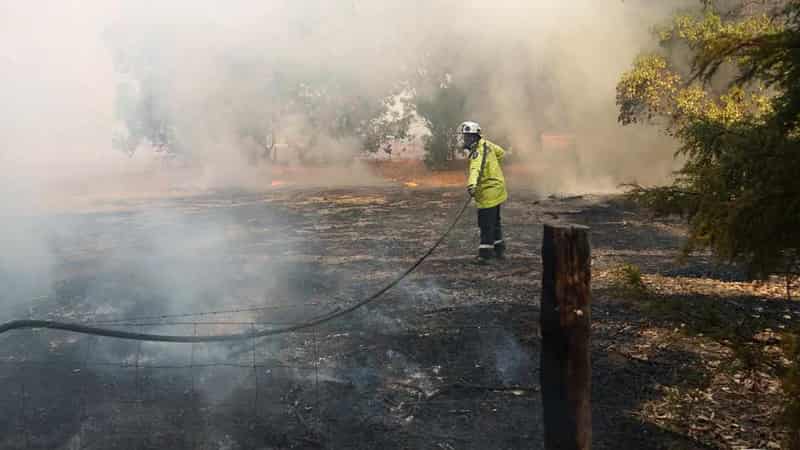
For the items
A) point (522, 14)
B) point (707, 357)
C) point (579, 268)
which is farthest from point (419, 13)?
point (579, 268)

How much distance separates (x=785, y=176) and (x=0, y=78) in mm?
9168

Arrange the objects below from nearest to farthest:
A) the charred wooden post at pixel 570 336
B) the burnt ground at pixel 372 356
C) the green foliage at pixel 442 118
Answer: the charred wooden post at pixel 570 336
the burnt ground at pixel 372 356
the green foliage at pixel 442 118

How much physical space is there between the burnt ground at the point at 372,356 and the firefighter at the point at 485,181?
395 millimetres

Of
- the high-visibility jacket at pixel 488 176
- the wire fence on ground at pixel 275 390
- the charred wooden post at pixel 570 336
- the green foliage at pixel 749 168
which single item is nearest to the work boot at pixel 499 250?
the high-visibility jacket at pixel 488 176

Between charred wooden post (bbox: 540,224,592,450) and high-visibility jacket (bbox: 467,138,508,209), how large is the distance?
17.3 ft

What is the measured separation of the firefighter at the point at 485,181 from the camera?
26.6 ft

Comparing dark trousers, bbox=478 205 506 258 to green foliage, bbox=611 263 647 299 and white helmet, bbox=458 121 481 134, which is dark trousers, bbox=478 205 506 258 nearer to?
white helmet, bbox=458 121 481 134

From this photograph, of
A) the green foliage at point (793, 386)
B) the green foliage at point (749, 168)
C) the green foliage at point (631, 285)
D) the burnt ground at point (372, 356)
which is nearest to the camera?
the green foliage at point (793, 386)

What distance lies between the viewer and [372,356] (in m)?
5.14

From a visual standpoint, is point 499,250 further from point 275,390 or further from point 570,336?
point 570,336

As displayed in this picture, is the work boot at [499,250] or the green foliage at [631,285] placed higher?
the green foliage at [631,285]

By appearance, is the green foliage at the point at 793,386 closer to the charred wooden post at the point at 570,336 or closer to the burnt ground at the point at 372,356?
the burnt ground at the point at 372,356

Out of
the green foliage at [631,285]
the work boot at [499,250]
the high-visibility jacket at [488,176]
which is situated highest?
the high-visibility jacket at [488,176]

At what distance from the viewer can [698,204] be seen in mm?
3447
